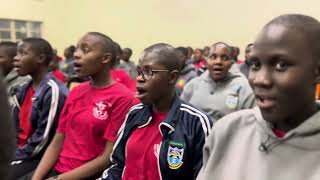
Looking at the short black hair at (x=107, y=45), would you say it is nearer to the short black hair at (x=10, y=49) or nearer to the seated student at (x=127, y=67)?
the short black hair at (x=10, y=49)

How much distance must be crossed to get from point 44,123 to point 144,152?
96cm

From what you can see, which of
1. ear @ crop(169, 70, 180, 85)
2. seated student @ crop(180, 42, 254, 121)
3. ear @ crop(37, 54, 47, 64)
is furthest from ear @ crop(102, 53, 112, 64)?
seated student @ crop(180, 42, 254, 121)

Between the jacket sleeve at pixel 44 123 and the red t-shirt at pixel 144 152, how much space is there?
2.69ft

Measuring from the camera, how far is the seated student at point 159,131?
5.36 feet

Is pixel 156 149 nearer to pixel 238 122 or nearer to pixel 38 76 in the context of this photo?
pixel 238 122

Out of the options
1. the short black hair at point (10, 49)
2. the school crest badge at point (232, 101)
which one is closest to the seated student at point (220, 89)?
the school crest badge at point (232, 101)

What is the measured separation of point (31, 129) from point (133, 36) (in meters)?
7.51

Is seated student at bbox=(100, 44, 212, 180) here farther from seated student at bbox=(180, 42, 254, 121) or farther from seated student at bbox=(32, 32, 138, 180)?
seated student at bbox=(180, 42, 254, 121)

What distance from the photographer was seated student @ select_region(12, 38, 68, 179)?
2.37 m

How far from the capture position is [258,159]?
1.06 metres

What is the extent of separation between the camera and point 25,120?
98.0 inches

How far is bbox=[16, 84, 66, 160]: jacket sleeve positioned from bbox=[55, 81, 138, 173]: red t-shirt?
231 mm

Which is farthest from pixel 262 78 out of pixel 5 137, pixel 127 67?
pixel 127 67

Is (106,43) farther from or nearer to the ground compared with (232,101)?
farther from the ground
